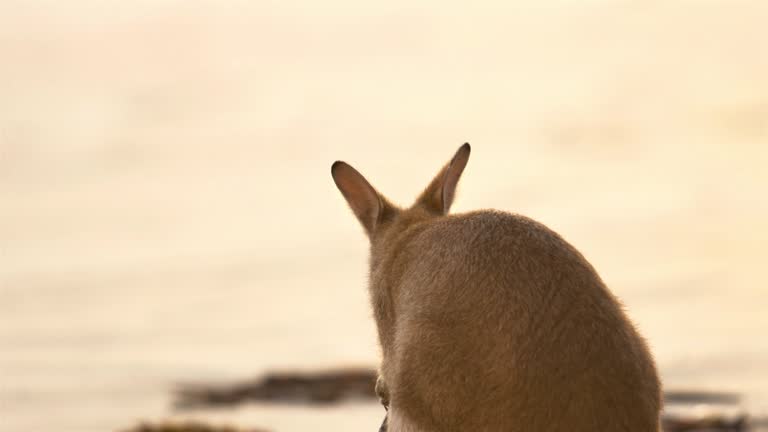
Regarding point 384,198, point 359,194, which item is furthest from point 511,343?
point 384,198

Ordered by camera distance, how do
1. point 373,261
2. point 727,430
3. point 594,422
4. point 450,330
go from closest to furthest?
point 594,422, point 450,330, point 373,261, point 727,430

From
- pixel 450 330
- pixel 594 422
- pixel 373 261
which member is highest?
pixel 373 261

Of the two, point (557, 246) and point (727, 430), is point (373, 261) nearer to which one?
point (557, 246)

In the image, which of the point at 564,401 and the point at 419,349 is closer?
the point at 564,401

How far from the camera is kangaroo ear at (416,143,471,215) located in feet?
51.7

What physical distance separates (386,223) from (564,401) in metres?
4.87

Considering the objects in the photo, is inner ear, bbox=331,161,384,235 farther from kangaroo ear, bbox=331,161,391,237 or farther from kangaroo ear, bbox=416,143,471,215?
kangaroo ear, bbox=416,143,471,215

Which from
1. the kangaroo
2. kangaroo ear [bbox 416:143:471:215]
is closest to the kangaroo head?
kangaroo ear [bbox 416:143:471:215]

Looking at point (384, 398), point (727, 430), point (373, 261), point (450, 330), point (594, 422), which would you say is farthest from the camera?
point (727, 430)

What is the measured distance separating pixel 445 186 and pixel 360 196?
2.75ft

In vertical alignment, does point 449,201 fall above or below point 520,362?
above

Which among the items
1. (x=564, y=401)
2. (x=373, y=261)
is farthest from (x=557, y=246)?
(x=373, y=261)

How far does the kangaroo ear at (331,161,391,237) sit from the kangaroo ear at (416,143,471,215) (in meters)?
0.41

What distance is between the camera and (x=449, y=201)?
15992 mm
